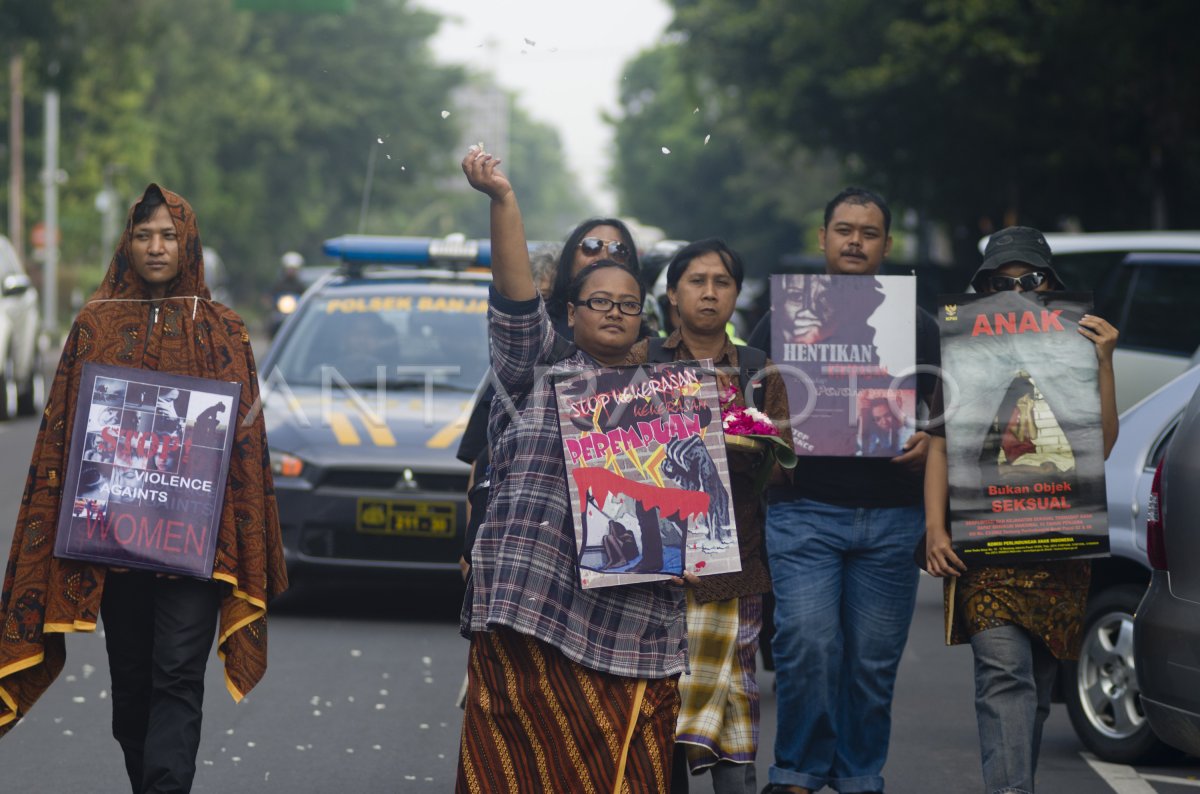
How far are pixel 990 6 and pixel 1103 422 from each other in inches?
706

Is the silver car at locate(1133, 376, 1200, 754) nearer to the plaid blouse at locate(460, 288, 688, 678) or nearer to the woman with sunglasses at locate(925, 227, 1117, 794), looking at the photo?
the woman with sunglasses at locate(925, 227, 1117, 794)

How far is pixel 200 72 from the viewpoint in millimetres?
59156

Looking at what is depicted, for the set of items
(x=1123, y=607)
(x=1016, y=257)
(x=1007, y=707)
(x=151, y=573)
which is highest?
(x=1016, y=257)

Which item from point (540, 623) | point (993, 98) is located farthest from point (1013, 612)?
point (993, 98)

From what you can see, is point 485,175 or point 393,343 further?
point 393,343

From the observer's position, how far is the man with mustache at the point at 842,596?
18.1ft

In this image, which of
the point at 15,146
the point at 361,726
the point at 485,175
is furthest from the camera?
the point at 15,146

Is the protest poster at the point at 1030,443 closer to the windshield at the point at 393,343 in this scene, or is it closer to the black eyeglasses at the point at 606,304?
the black eyeglasses at the point at 606,304

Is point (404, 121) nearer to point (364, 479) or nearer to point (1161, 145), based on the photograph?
point (1161, 145)

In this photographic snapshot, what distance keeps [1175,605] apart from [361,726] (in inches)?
129

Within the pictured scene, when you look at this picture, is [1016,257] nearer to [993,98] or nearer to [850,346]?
[850,346]

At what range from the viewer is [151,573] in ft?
15.8

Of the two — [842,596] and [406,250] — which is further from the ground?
[406,250]

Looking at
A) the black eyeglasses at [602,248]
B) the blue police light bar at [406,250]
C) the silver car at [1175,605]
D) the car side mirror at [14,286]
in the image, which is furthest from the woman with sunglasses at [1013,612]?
the car side mirror at [14,286]
